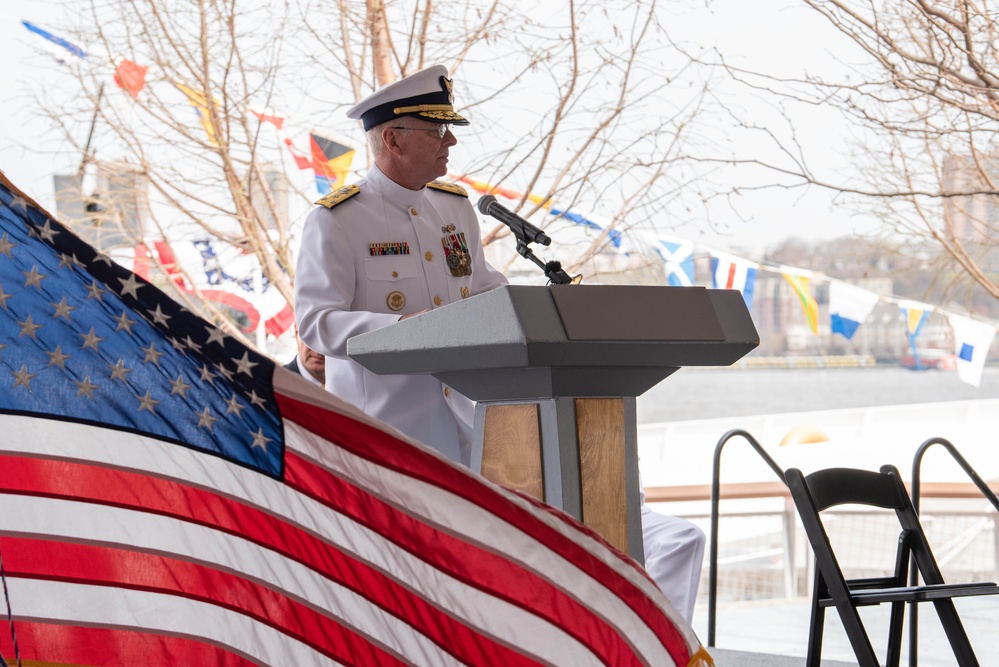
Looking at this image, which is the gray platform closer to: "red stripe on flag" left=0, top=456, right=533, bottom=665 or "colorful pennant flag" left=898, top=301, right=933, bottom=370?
"red stripe on flag" left=0, top=456, right=533, bottom=665

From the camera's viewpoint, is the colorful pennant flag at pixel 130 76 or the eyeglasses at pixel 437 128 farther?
the colorful pennant flag at pixel 130 76

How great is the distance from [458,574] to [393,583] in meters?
0.08

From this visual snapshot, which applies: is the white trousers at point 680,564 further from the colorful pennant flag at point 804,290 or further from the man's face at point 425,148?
the colorful pennant flag at point 804,290

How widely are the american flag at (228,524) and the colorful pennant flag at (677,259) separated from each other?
5109 mm

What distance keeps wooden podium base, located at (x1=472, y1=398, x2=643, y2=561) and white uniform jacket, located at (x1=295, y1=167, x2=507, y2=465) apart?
0.41 meters

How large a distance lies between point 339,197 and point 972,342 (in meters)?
6.75

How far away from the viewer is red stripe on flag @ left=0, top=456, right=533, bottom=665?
3.96 ft

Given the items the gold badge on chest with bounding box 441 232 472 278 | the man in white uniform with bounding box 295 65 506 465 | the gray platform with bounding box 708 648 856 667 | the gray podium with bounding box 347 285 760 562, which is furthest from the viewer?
the gray platform with bounding box 708 648 856 667

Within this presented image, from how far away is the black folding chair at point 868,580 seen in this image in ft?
6.56

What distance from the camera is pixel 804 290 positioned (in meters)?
7.86

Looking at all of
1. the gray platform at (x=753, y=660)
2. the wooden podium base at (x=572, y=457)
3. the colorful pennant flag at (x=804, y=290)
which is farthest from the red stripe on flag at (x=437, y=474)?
the colorful pennant flag at (x=804, y=290)

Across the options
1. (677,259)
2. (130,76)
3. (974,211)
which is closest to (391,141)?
(130,76)

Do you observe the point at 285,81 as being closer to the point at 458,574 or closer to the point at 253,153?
the point at 253,153

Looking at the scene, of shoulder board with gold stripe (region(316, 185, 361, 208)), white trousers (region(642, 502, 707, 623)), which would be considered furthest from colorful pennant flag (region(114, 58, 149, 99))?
white trousers (region(642, 502, 707, 623))
